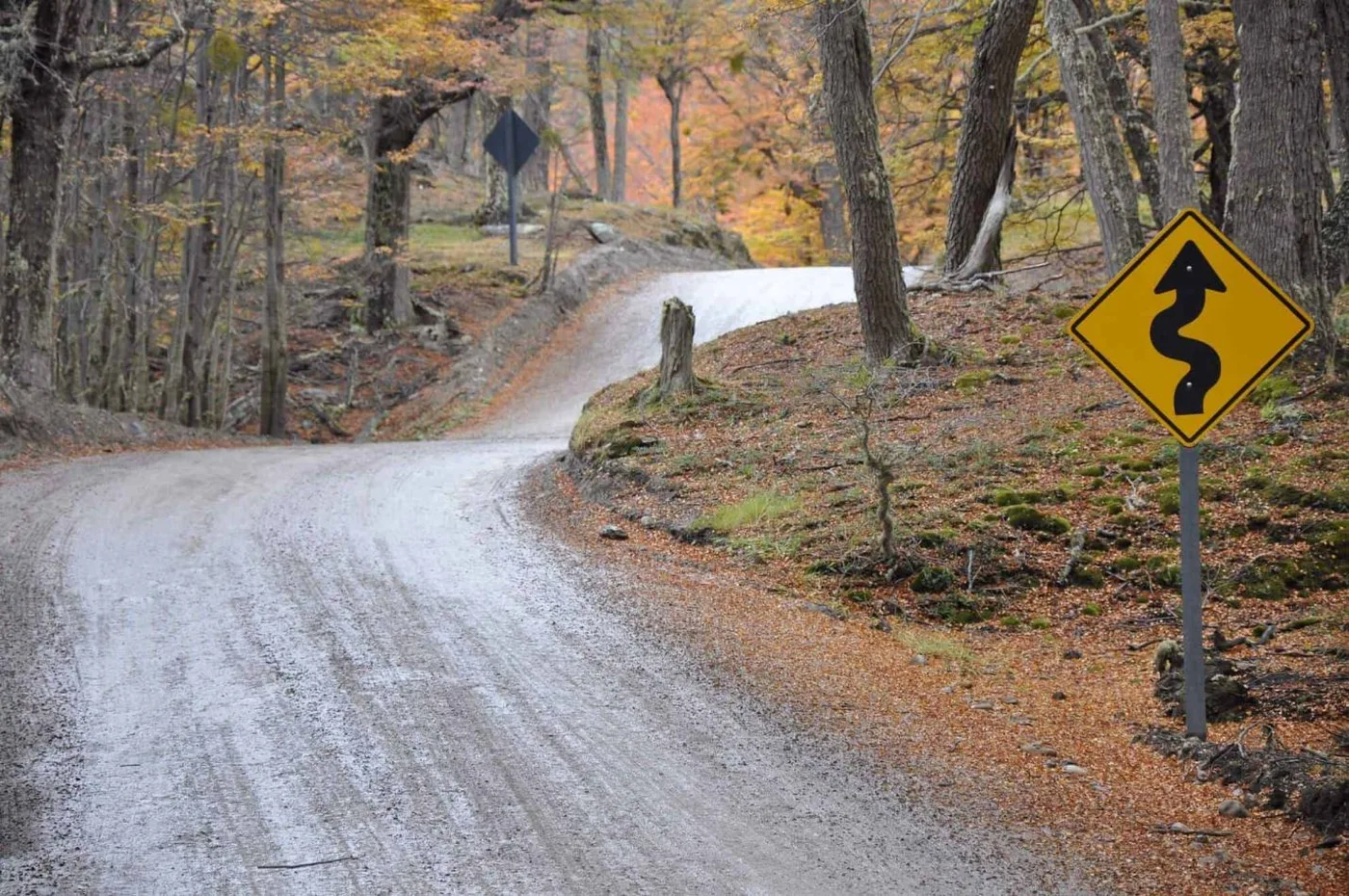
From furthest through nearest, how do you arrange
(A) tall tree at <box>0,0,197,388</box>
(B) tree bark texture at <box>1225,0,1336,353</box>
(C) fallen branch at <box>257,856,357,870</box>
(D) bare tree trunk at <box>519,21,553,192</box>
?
(D) bare tree trunk at <box>519,21,553,192</box> → (A) tall tree at <box>0,0,197,388</box> → (B) tree bark texture at <box>1225,0,1336,353</box> → (C) fallen branch at <box>257,856,357,870</box>

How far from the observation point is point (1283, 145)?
10117 mm

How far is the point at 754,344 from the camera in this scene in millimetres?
15156

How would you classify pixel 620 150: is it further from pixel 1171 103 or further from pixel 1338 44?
pixel 1338 44

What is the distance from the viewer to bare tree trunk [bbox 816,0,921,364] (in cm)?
1188

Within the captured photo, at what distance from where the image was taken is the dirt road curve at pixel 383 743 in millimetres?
4301

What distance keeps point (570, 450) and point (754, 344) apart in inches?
126

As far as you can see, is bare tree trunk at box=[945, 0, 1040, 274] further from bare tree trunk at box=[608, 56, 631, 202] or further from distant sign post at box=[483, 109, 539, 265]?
bare tree trunk at box=[608, 56, 631, 202]

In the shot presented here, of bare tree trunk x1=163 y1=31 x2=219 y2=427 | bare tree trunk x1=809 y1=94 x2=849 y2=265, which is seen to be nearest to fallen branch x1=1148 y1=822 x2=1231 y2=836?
bare tree trunk x1=163 y1=31 x2=219 y2=427

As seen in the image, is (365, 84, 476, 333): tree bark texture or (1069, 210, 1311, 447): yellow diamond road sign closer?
(1069, 210, 1311, 447): yellow diamond road sign

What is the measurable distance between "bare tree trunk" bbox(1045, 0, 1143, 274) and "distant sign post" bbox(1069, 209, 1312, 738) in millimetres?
7024

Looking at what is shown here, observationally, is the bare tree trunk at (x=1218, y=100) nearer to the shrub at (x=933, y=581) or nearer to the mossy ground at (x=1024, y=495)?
the mossy ground at (x=1024, y=495)

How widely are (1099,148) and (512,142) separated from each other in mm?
15406

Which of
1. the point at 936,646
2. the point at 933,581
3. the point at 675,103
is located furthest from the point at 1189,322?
the point at 675,103

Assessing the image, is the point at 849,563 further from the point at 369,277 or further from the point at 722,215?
the point at 722,215
